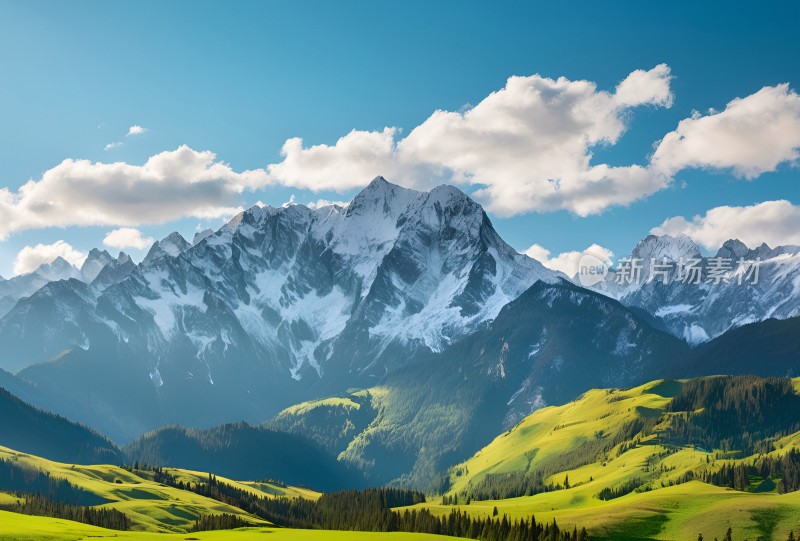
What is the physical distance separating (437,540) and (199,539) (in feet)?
166

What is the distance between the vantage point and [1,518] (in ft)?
605

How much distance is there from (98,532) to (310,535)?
140 feet

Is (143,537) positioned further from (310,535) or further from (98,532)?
(310,535)

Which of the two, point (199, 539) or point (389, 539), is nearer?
point (199, 539)

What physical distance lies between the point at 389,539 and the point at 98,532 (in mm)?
58279

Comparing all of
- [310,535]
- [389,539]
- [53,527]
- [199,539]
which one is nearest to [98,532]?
[53,527]

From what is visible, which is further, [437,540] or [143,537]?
[437,540]

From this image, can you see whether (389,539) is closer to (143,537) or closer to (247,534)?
(247,534)

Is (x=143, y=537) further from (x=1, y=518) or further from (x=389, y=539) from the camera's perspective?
(x=389, y=539)

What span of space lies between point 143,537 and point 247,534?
22.5 metres

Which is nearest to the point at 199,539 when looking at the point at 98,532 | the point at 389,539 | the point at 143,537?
the point at 143,537

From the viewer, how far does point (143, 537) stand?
582ft

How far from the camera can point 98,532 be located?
189 meters

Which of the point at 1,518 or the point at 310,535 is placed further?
the point at 310,535
